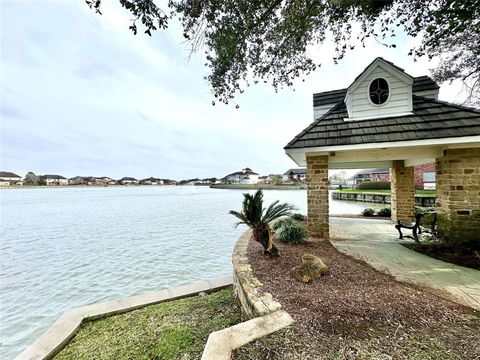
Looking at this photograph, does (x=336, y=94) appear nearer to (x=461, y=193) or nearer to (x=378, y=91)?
(x=378, y=91)

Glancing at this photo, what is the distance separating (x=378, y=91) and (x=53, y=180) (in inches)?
5336

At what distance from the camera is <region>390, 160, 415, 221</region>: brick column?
8.55 metres

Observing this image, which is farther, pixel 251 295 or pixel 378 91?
pixel 378 91

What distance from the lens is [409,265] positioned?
13.6ft

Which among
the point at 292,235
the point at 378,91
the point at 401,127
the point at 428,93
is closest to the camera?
the point at 401,127

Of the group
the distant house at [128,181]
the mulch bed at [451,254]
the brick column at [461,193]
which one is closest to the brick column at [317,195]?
the mulch bed at [451,254]

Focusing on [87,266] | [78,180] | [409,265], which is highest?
[78,180]

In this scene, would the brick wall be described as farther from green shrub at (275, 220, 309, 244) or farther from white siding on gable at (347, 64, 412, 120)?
green shrub at (275, 220, 309, 244)

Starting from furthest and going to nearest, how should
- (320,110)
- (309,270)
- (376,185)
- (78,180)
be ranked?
(78,180)
(376,185)
(320,110)
(309,270)

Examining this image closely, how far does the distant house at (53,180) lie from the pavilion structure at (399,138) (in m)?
128

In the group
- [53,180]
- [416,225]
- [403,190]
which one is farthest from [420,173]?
[53,180]

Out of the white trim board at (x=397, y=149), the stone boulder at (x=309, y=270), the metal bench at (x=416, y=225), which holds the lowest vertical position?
the stone boulder at (x=309, y=270)

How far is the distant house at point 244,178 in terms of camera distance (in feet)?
334

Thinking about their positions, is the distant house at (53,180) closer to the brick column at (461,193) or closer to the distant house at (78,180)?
the distant house at (78,180)
